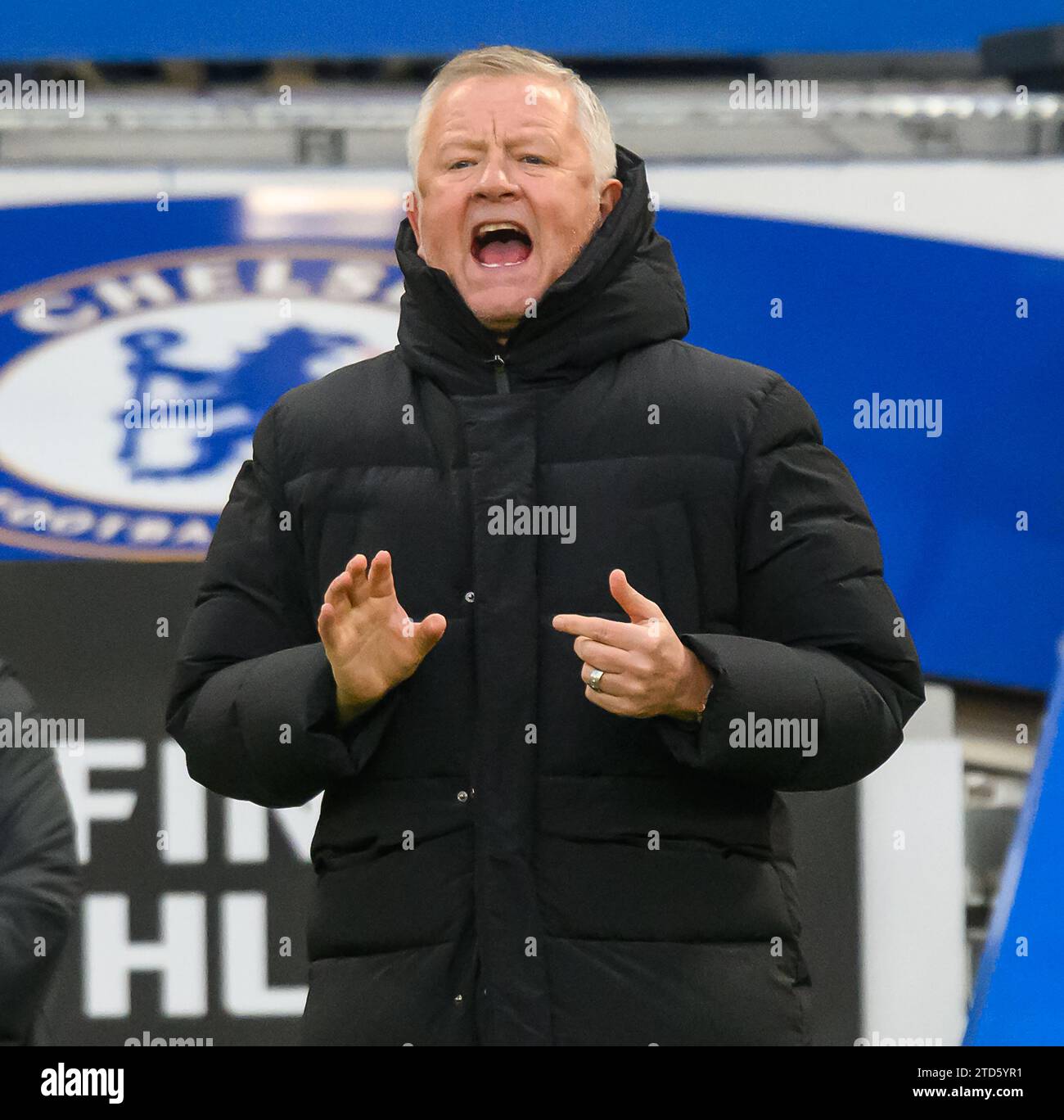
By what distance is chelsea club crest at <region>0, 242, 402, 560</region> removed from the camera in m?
2.77

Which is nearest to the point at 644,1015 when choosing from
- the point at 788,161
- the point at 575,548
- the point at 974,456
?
the point at 575,548

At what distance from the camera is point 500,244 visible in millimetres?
1589

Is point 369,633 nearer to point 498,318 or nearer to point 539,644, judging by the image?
point 539,644

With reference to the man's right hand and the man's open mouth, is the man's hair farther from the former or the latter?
the man's right hand

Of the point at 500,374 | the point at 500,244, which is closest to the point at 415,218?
the point at 500,244

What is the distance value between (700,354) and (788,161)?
1.41 meters

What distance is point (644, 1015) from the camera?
143 centimetres

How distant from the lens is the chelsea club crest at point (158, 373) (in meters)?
2.77

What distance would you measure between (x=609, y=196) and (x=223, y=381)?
1.28 metres
